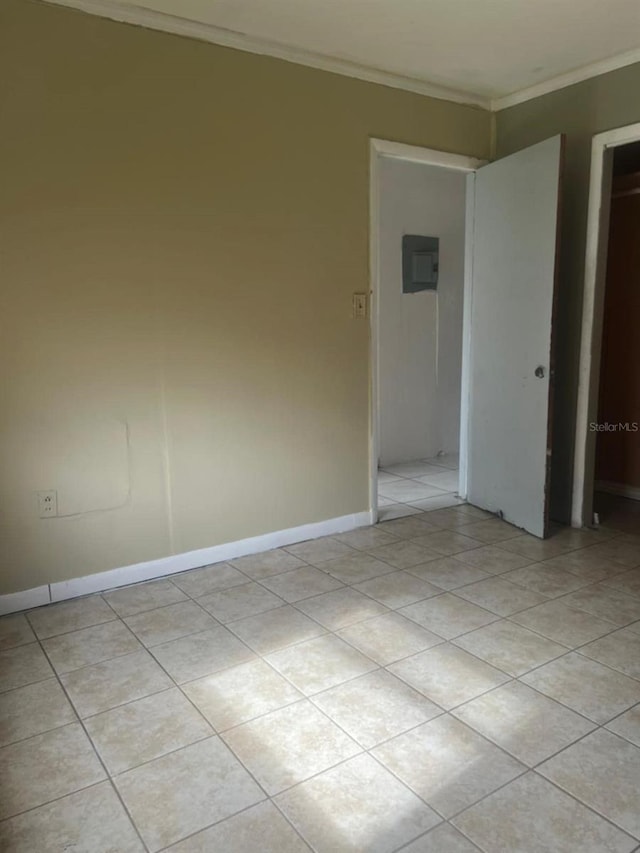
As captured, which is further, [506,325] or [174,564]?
[506,325]

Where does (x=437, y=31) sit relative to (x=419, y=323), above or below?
above

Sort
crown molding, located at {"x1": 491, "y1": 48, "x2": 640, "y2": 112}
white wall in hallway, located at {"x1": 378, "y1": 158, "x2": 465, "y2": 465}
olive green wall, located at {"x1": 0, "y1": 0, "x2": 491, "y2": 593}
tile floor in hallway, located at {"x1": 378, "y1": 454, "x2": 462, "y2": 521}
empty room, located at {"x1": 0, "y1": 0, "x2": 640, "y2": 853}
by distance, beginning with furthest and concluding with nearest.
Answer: white wall in hallway, located at {"x1": 378, "y1": 158, "x2": 465, "y2": 465} → tile floor in hallway, located at {"x1": 378, "y1": 454, "x2": 462, "y2": 521} → crown molding, located at {"x1": 491, "y1": 48, "x2": 640, "y2": 112} → olive green wall, located at {"x1": 0, "y1": 0, "x2": 491, "y2": 593} → empty room, located at {"x1": 0, "y1": 0, "x2": 640, "y2": 853}

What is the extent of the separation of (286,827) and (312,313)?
2.32 metres

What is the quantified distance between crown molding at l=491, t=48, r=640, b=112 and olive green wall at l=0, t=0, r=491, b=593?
1.70ft

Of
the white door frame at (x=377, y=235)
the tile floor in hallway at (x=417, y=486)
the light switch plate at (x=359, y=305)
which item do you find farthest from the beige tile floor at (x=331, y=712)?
the light switch plate at (x=359, y=305)

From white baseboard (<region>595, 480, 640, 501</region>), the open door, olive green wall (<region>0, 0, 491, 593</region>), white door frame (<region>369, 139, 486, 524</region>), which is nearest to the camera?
olive green wall (<region>0, 0, 491, 593</region>)

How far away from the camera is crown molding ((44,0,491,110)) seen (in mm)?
2461

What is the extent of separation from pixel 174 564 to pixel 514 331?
2.20m

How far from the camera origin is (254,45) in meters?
2.81

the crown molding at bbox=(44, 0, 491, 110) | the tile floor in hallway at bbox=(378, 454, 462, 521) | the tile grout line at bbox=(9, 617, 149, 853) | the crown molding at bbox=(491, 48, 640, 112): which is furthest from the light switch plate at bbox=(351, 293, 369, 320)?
the tile grout line at bbox=(9, 617, 149, 853)

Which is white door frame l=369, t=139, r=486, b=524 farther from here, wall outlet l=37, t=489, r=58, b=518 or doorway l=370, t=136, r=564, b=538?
wall outlet l=37, t=489, r=58, b=518

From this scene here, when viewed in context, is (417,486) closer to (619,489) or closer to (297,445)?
(619,489)

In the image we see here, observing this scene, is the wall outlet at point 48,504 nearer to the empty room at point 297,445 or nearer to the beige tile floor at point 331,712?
the empty room at point 297,445

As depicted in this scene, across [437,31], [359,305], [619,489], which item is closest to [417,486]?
[619,489]
